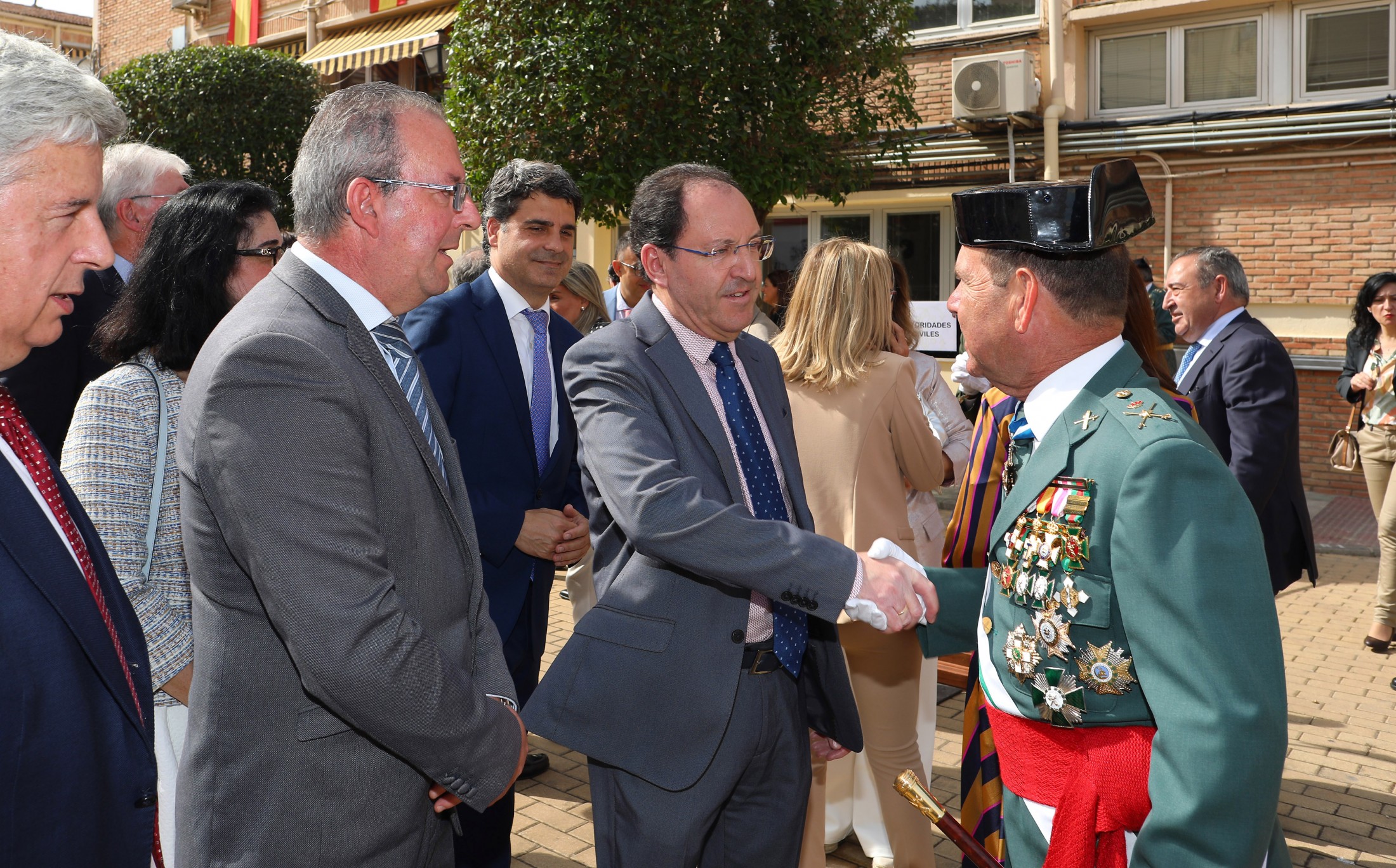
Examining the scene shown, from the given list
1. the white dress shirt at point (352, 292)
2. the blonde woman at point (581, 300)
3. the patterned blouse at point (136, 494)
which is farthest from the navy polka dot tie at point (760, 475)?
the blonde woman at point (581, 300)

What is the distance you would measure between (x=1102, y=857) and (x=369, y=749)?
135 centimetres

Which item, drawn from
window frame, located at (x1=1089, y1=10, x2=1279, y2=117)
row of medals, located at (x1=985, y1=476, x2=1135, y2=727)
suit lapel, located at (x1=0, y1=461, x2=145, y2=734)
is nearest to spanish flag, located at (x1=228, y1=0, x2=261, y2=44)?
window frame, located at (x1=1089, y1=10, x2=1279, y2=117)

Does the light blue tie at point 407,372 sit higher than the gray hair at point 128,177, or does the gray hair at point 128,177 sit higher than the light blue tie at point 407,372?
the gray hair at point 128,177

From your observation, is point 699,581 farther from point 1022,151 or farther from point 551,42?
point 1022,151

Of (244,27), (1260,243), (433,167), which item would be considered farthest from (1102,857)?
(244,27)

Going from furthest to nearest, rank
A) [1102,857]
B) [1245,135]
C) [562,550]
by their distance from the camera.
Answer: [1245,135] < [562,550] < [1102,857]

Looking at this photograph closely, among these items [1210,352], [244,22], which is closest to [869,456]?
[1210,352]

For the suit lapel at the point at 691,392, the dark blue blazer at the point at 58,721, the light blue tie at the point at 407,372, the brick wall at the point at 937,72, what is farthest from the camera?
the brick wall at the point at 937,72

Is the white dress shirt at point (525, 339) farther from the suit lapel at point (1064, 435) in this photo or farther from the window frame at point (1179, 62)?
the window frame at point (1179, 62)

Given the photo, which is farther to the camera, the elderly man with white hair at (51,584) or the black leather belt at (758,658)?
the black leather belt at (758,658)

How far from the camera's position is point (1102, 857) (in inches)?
72.4

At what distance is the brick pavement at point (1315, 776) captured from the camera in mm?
4004

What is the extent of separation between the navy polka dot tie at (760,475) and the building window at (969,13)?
36.7 ft

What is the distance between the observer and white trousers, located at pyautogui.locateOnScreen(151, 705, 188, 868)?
231cm
